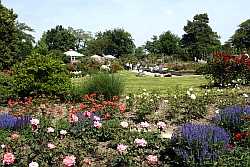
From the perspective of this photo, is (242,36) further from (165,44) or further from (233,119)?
(233,119)

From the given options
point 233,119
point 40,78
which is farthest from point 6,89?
point 233,119

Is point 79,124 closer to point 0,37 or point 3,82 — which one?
point 3,82

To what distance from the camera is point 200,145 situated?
3.67 m

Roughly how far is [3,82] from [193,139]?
7.85 meters

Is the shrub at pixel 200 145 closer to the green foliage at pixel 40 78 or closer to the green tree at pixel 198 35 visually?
the green foliage at pixel 40 78

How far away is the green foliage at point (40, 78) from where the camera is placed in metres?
9.35

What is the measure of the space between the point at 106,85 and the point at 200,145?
496cm

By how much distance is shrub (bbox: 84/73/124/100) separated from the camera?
8422 mm

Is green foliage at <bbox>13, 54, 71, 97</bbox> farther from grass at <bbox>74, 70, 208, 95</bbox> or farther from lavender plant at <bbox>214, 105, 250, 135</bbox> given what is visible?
lavender plant at <bbox>214, 105, 250, 135</bbox>

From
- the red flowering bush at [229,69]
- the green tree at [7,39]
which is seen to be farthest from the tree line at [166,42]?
the red flowering bush at [229,69]

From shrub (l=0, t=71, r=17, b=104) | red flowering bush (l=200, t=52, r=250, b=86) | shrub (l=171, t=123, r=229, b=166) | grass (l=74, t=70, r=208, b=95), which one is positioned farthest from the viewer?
grass (l=74, t=70, r=208, b=95)

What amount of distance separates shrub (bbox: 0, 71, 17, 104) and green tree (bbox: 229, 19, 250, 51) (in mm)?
51999

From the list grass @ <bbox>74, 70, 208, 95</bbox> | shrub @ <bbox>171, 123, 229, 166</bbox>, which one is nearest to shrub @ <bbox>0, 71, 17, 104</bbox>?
grass @ <bbox>74, 70, 208, 95</bbox>

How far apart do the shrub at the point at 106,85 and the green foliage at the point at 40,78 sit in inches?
45.1
